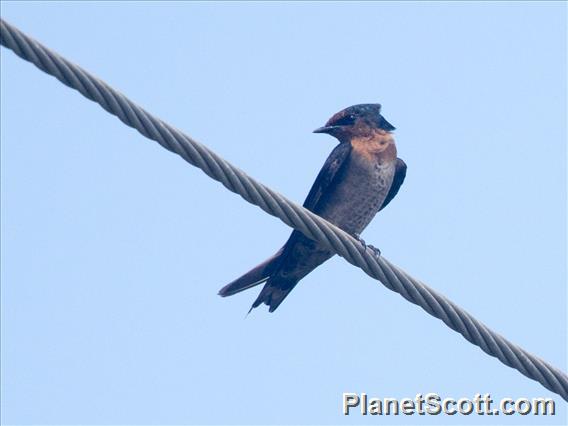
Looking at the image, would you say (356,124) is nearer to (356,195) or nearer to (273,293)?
(356,195)

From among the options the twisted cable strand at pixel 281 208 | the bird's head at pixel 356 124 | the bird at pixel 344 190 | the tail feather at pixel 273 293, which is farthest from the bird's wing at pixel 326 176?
the twisted cable strand at pixel 281 208

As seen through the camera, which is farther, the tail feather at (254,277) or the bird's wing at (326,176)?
the bird's wing at (326,176)

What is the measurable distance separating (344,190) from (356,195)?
0.08 meters

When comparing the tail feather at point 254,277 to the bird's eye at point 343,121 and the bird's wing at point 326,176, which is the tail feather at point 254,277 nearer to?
the bird's wing at point 326,176

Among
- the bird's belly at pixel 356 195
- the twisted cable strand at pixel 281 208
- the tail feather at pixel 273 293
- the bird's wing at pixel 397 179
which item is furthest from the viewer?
the bird's wing at pixel 397 179

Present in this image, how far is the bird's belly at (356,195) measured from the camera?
300 inches

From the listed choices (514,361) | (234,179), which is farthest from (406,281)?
(234,179)

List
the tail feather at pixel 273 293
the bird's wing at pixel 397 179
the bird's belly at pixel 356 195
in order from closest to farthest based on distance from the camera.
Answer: the tail feather at pixel 273 293 → the bird's belly at pixel 356 195 → the bird's wing at pixel 397 179

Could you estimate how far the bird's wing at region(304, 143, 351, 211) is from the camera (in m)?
7.62

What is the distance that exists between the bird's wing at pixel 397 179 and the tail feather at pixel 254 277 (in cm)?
99

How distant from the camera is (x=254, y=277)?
7086 mm

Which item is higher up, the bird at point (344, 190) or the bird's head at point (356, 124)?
the bird's head at point (356, 124)

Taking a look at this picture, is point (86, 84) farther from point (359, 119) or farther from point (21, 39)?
point (359, 119)

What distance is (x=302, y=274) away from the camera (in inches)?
301
